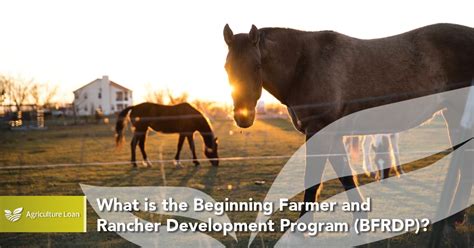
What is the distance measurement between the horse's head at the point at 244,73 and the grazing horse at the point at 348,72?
179 mm

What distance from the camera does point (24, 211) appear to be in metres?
4.06

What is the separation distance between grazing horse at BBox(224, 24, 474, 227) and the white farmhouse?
3916 centimetres

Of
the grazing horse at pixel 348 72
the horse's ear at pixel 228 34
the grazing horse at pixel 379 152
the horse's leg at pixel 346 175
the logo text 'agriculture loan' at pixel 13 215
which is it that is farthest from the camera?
the grazing horse at pixel 379 152

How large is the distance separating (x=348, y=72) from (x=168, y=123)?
366 inches

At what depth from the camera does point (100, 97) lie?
49156mm

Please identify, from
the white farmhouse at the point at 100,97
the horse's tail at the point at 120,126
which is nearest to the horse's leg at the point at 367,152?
the horse's tail at the point at 120,126

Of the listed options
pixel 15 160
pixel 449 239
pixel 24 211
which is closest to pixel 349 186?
pixel 449 239

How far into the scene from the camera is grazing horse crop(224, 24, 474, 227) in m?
3.47

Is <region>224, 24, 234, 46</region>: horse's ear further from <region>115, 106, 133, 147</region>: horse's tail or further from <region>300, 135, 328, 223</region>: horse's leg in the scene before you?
<region>115, 106, 133, 147</region>: horse's tail

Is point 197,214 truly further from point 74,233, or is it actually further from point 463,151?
point 463,151

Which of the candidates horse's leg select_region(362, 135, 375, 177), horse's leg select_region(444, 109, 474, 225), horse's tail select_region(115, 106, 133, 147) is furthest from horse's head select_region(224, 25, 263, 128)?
horse's tail select_region(115, 106, 133, 147)

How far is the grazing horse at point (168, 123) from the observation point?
37.9 ft

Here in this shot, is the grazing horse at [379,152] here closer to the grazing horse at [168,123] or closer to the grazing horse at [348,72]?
the grazing horse at [348,72]

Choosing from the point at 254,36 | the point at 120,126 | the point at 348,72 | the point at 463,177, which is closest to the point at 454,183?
the point at 463,177
